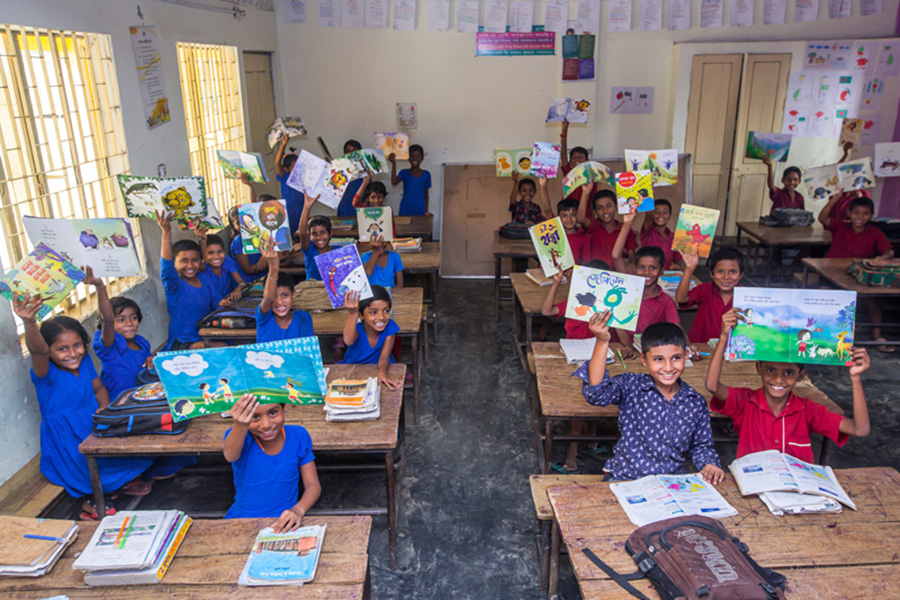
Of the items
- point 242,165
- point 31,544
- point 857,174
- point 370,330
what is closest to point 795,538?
point 370,330

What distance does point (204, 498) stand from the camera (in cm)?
388

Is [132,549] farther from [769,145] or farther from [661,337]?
[769,145]

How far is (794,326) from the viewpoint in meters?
2.84

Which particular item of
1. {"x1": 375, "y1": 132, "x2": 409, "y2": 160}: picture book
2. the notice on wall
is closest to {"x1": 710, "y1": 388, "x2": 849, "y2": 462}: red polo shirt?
the notice on wall

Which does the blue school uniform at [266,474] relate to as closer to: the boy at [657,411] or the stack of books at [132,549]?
the stack of books at [132,549]

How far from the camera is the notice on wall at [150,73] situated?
4781 millimetres

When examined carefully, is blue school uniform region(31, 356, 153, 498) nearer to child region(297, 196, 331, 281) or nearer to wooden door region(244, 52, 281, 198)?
child region(297, 196, 331, 281)

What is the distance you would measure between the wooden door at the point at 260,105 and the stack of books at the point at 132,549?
5.43 m

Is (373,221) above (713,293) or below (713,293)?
above

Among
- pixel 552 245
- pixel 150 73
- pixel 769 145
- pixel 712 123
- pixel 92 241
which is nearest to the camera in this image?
pixel 92 241

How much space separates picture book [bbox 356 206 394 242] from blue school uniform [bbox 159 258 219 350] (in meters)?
1.33

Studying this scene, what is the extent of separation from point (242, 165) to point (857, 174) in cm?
556

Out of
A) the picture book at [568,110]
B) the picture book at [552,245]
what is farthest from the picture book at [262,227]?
the picture book at [568,110]

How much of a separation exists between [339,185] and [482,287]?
313 centimetres
